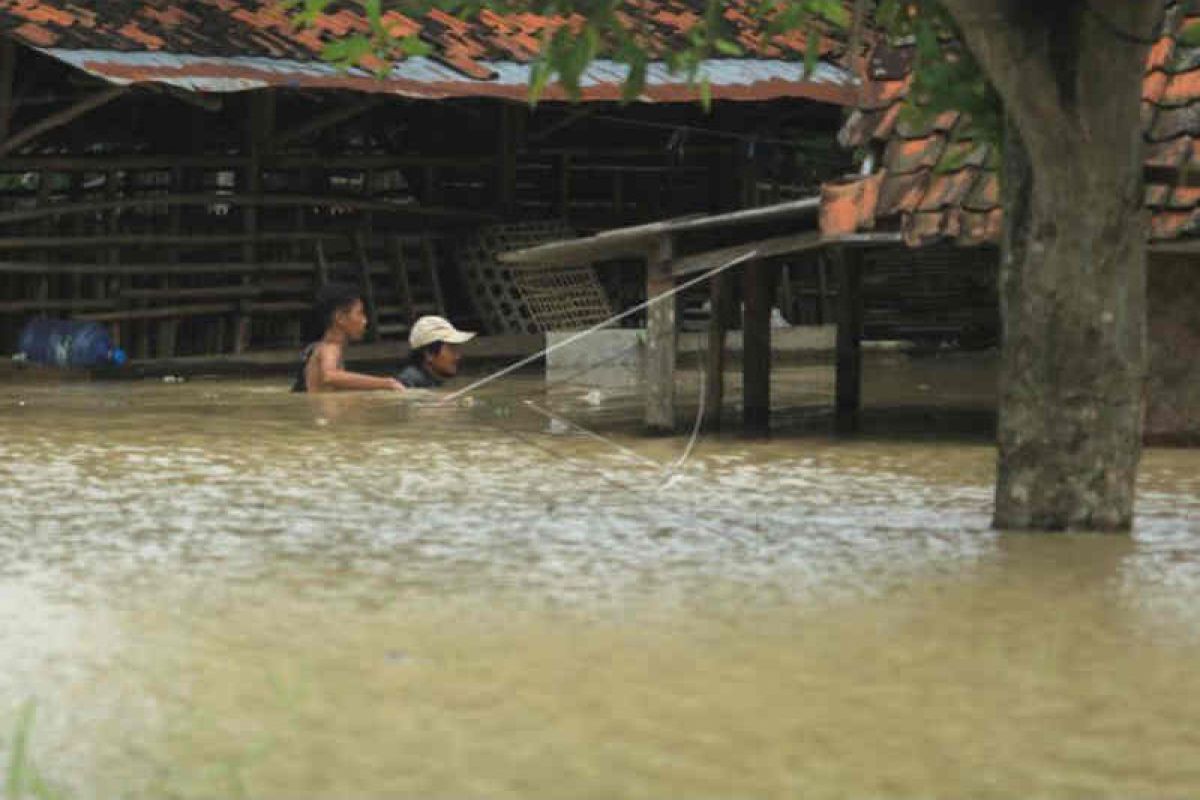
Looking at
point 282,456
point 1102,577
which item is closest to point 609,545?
point 1102,577

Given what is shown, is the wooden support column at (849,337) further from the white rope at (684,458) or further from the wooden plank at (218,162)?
the wooden plank at (218,162)

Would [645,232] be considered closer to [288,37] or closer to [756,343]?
[756,343]

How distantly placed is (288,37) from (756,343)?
552cm

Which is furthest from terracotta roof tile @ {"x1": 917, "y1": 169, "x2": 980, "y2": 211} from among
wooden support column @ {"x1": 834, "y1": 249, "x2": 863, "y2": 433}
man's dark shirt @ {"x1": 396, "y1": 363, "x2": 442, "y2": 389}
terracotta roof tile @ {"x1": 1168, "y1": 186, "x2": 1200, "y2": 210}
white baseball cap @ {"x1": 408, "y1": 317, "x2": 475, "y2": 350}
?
man's dark shirt @ {"x1": 396, "y1": 363, "x2": 442, "y2": 389}

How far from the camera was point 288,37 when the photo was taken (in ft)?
60.4

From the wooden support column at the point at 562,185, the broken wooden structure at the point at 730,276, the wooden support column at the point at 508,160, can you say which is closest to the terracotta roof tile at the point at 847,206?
the broken wooden structure at the point at 730,276

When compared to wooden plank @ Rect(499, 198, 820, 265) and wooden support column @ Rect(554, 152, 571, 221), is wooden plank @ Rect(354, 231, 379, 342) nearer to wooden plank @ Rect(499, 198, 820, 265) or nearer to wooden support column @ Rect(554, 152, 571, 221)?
wooden support column @ Rect(554, 152, 571, 221)

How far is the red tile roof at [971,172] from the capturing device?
37.5ft

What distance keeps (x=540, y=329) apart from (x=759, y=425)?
7443 millimetres

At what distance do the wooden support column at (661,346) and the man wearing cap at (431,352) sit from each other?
208 cm

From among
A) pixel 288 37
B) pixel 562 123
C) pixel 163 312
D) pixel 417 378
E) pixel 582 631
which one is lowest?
pixel 582 631

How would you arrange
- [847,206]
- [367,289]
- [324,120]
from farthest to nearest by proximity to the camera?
1. [367,289]
2. [324,120]
3. [847,206]

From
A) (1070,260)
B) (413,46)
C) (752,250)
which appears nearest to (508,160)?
(752,250)

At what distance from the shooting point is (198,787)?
191 inches
